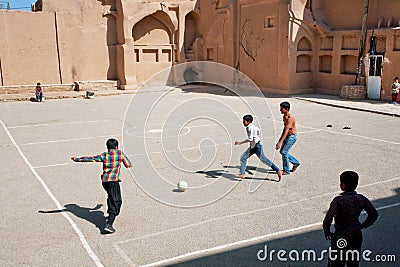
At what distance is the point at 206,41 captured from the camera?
31859 millimetres

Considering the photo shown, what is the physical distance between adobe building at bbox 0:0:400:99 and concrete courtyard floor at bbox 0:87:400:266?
7.37 metres

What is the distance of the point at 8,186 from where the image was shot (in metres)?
8.80

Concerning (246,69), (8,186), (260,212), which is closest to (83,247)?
(260,212)

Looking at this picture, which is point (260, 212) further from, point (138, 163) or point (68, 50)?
point (68, 50)

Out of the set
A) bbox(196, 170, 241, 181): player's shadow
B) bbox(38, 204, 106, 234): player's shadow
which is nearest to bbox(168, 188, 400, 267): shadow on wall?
bbox(38, 204, 106, 234): player's shadow

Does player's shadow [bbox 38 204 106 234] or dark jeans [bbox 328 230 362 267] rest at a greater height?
dark jeans [bbox 328 230 362 267]

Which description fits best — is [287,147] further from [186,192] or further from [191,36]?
[191,36]

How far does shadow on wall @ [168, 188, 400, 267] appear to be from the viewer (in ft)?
18.0

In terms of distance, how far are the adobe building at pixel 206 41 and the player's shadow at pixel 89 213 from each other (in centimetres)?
1859

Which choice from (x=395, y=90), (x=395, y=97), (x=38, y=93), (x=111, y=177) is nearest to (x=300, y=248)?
(x=111, y=177)

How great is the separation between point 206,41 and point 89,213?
2639 cm

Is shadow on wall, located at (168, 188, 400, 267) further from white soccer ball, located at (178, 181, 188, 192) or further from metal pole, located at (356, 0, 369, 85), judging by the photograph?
metal pole, located at (356, 0, 369, 85)

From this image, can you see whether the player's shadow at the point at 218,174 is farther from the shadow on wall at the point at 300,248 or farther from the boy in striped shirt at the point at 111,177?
the boy in striped shirt at the point at 111,177

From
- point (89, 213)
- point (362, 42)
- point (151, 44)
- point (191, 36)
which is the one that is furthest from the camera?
point (191, 36)
